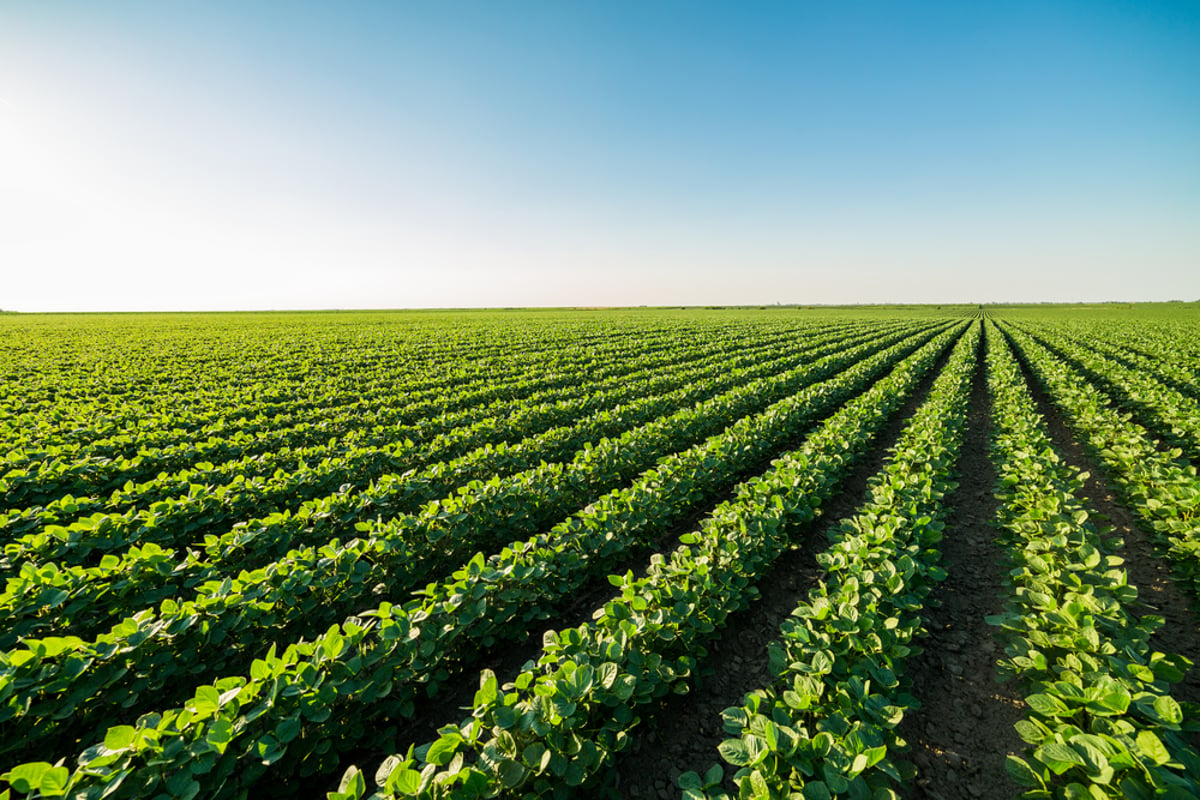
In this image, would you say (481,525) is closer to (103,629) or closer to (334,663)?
(334,663)

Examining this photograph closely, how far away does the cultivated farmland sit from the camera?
254cm

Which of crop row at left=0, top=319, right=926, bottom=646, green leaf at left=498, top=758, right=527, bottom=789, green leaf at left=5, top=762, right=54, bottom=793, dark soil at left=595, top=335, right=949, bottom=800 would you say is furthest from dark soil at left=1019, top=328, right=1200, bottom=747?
green leaf at left=5, top=762, right=54, bottom=793

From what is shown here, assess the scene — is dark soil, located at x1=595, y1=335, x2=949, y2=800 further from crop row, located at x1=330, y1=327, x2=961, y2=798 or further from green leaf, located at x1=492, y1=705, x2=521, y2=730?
green leaf, located at x1=492, y1=705, x2=521, y2=730

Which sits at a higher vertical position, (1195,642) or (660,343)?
(660,343)

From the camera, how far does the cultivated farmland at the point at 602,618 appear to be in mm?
2543

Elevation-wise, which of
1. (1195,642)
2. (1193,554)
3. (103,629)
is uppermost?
(1193,554)

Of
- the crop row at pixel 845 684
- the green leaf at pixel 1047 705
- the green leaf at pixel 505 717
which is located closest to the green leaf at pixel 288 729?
the green leaf at pixel 505 717

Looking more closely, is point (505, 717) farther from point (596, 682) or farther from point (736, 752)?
point (736, 752)

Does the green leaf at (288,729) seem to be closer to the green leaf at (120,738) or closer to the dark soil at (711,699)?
the green leaf at (120,738)

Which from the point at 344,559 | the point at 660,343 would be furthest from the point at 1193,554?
the point at 660,343

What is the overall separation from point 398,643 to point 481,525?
2.47 metres

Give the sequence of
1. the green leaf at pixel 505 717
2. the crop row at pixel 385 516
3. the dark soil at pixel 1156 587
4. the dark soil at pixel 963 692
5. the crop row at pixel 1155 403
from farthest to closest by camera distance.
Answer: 1. the crop row at pixel 1155 403
2. the dark soil at pixel 1156 587
3. the crop row at pixel 385 516
4. the dark soil at pixel 963 692
5. the green leaf at pixel 505 717

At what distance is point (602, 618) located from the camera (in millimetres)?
3594

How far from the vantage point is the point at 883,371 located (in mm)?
19391
